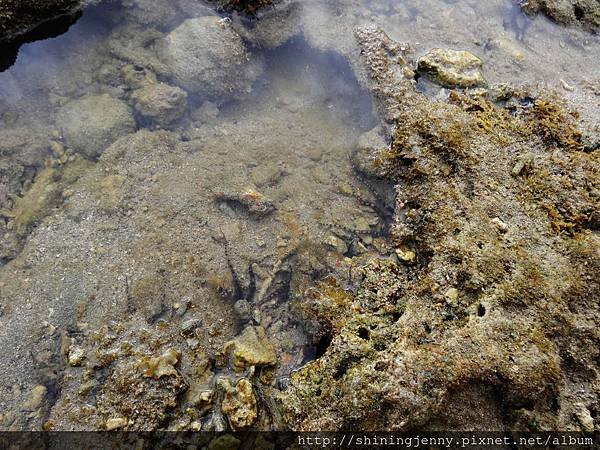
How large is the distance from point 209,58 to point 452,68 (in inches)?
110

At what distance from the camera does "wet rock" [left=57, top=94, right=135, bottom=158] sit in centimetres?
430

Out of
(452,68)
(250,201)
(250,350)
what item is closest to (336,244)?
(250,201)

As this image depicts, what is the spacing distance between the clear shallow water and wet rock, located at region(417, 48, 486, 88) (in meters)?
0.25

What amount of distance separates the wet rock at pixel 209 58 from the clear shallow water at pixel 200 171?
11 centimetres

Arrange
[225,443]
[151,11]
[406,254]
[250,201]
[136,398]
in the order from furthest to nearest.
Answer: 1. [151,11]
2. [250,201]
3. [406,254]
4. [136,398]
5. [225,443]

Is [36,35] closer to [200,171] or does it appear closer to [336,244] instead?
[200,171]

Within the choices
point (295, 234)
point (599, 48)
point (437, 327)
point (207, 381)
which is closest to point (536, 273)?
point (437, 327)

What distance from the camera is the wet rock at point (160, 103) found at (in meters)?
4.53

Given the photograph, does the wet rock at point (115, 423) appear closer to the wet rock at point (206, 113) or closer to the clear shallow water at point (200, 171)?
the clear shallow water at point (200, 171)

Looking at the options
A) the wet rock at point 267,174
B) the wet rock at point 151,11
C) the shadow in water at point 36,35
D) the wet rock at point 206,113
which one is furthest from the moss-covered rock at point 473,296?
the shadow in water at point 36,35

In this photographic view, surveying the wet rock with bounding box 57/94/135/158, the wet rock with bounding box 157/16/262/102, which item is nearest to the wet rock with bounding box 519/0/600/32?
the wet rock with bounding box 157/16/262/102

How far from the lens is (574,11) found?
14.9ft

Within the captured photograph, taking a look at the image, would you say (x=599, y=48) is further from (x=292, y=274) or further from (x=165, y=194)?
(x=165, y=194)

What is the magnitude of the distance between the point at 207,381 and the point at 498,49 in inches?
180
